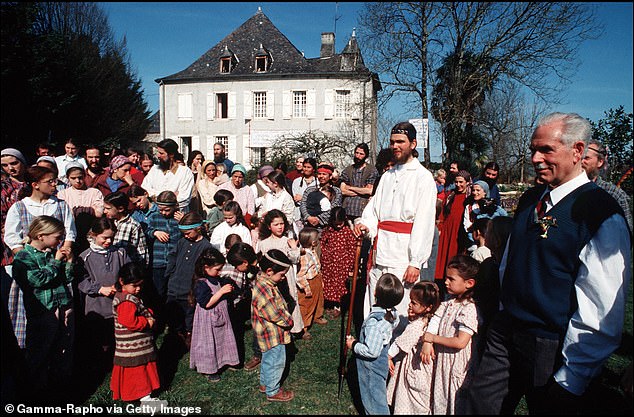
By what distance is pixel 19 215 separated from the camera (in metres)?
4.31

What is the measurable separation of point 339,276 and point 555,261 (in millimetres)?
3773

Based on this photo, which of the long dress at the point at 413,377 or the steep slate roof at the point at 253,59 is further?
the steep slate roof at the point at 253,59

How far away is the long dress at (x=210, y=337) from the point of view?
429cm

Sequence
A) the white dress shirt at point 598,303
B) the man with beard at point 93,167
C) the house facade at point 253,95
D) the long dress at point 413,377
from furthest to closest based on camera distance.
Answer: the house facade at point 253,95, the man with beard at point 93,167, the long dress at point 413,377, the white dress shirt at point 598,303

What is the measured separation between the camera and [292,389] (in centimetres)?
418

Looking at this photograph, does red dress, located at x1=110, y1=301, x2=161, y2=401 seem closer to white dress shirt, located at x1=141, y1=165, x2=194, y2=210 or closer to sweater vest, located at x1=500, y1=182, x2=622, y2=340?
white dress shirt, located at x1=141, y1=165, x2=194, y2=210

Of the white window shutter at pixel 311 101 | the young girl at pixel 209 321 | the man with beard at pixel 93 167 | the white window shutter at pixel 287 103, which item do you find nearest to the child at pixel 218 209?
the man with beard at pixel 93 167

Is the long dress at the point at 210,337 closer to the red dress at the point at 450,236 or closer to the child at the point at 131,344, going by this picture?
the child at the point at 131,344

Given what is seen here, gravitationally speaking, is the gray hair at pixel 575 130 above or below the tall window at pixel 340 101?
below

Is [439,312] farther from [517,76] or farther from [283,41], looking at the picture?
[283,41]

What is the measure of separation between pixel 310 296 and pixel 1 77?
16.7m

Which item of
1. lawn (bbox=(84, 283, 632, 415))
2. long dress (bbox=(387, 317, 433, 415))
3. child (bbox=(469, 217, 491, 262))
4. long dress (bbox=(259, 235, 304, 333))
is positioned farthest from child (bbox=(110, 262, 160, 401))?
child (bbox=(469, 217, 491, 262))

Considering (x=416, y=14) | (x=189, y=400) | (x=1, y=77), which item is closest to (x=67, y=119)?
(x=1, y=77)

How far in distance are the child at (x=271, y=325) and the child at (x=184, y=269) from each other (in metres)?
1.15
